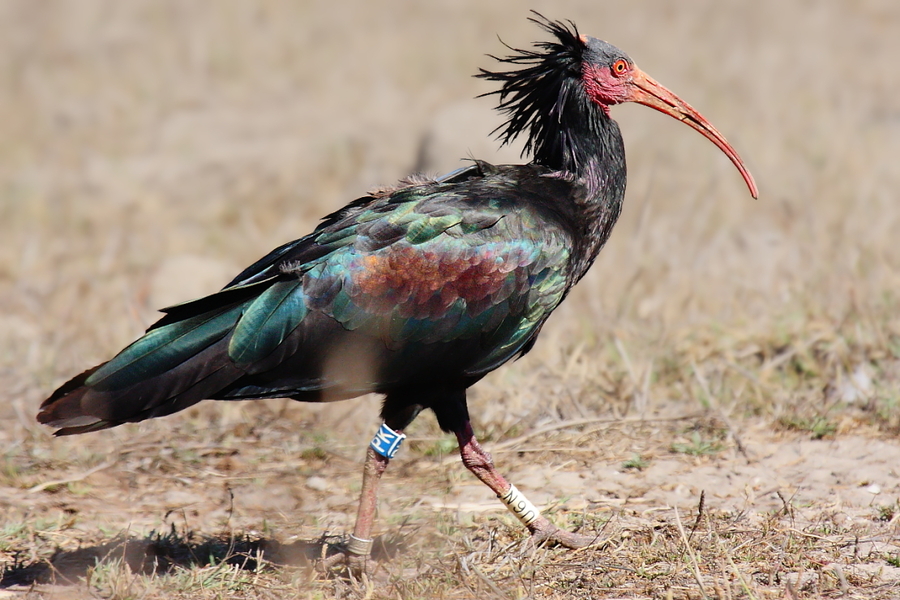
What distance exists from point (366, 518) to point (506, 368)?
224 centimetres

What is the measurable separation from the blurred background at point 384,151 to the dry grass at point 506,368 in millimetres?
43

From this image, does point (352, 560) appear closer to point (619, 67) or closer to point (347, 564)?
point (347, 564)

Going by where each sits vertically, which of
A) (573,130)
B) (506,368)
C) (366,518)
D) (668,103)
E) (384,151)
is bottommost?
(366,518)

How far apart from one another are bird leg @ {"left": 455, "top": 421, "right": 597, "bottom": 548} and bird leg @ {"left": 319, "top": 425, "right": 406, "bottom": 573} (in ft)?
1.06

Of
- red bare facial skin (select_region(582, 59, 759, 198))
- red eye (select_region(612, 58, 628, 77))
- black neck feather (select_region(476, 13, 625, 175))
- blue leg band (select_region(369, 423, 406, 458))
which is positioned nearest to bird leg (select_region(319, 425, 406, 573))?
blue leg band (select_region(369, 423, 406, 458))

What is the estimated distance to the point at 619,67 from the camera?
4855mm

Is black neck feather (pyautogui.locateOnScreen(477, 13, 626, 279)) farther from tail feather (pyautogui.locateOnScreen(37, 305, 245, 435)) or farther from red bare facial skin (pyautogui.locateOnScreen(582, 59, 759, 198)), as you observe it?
tail feather (pyautogui.locateOnScreen(37, 305, 245, 435))

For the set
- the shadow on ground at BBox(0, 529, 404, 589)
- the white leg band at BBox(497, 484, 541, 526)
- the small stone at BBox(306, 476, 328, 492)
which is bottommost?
the shadow on ground at BBox(0, 529, 404, 589)

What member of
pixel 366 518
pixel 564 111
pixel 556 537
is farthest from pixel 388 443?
pixel 564 111

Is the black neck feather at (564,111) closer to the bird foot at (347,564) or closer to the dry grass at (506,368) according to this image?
the dry grass at (506,368)

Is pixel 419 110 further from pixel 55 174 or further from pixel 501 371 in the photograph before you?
pixel 501 371

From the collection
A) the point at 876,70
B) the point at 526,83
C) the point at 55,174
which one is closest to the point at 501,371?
the point at 526,83

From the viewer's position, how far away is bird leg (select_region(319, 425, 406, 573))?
4.28 meters

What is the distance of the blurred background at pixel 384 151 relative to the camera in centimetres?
716
